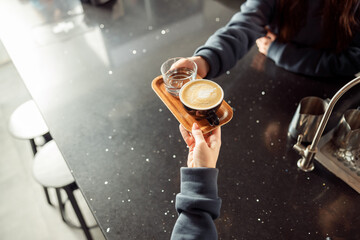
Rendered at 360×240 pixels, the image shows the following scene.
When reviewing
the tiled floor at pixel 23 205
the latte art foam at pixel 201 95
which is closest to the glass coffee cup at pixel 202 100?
the latte art foam at pixel 201 95

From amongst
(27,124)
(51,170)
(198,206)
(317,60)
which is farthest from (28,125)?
(317,60)

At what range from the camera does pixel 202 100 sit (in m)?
0.92

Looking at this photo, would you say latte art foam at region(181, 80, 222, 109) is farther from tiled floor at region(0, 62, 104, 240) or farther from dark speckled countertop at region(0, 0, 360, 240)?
tiled floor at region(0, 62, 104, 240)

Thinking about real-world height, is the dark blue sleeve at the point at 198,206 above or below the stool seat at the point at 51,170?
above

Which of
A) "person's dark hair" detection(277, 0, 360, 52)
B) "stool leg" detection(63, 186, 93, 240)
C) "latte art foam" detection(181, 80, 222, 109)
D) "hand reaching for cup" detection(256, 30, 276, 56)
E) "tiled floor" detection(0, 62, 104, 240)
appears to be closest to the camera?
"latte art foam" detection(181, 80, 222, 109)

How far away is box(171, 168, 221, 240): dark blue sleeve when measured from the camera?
812mm

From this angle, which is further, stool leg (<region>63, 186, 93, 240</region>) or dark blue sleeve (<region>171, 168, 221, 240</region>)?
stool leg (<region>63, 186, 93, 240</region>)

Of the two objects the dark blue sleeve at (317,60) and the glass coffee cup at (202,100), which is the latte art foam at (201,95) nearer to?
the glass coffee cup at (202,100)

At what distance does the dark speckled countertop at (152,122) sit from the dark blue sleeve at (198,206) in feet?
0.35

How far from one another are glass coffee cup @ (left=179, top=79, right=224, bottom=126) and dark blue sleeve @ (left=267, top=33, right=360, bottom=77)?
501 millimetres

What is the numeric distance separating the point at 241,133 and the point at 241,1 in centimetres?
90

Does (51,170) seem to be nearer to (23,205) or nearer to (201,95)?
(23,205)

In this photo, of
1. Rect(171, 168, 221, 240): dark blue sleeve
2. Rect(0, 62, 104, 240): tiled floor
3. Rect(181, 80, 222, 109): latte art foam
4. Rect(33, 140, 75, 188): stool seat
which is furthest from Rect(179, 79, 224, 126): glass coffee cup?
Rect(0, 62, 104, 240): tiled floor

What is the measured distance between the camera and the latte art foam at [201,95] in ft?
3.01
